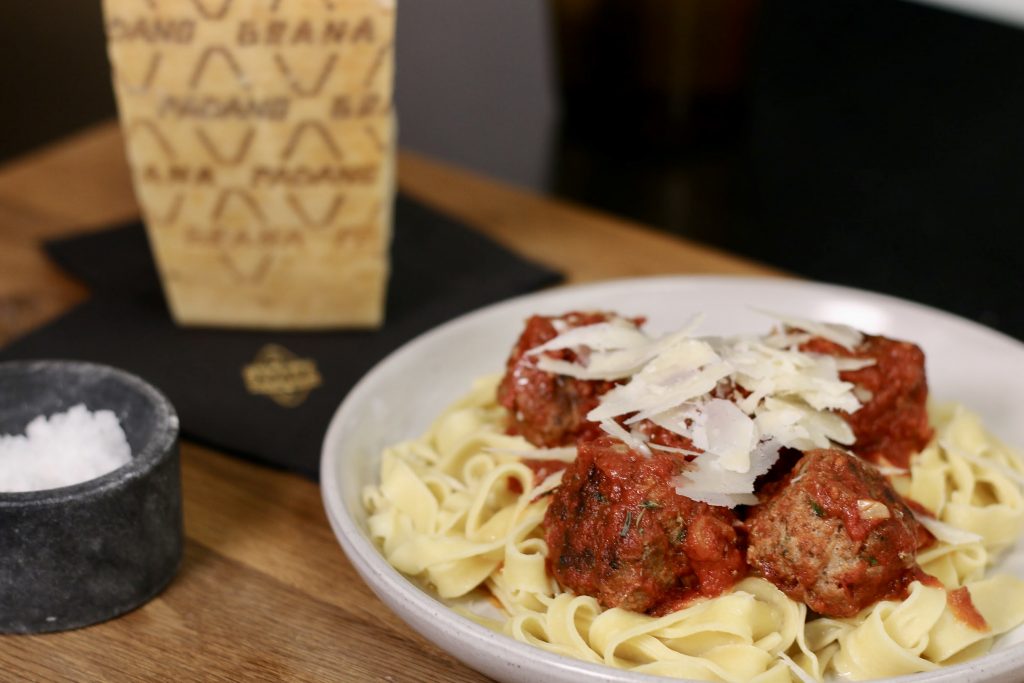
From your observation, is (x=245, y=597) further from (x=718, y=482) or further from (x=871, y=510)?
(x=871, y=510)

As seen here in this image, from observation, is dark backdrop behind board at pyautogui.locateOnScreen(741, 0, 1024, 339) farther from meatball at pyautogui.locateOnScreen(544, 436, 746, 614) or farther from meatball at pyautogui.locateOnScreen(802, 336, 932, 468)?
meatball at pyautogui.locateOnScreen(544, 436, 746, 614)

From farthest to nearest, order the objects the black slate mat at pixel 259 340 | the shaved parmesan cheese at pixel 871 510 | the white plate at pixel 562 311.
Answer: the black slate mat at pixel 259 340 < the white plate at pixel 562 311 < the shaved parmesan cheese at pixel 871 510

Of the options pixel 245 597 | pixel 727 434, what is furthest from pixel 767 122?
pixel 245 597

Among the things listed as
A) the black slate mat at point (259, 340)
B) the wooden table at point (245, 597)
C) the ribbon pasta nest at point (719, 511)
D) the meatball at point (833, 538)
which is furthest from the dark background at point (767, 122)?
the meatball at point (833, 538)

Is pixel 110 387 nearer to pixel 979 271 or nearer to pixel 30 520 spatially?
pixel 30 520

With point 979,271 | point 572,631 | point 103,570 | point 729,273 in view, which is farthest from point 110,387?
point 979,271

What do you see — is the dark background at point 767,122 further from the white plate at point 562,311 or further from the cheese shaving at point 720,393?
the cheese shaving at point 720,393
